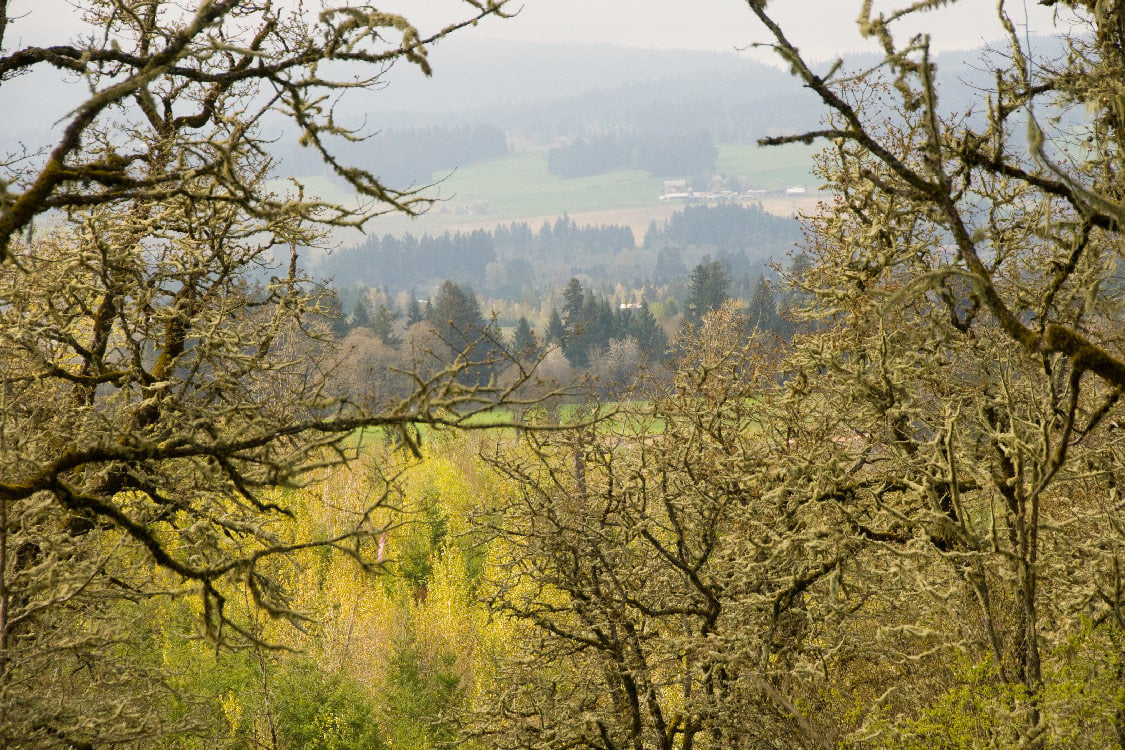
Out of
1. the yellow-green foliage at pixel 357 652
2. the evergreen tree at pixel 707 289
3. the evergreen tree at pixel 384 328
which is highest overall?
the evergreen tree at pixel 707 289

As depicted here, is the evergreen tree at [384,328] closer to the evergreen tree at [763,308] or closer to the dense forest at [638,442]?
→ the evergreen tree at [763,308]

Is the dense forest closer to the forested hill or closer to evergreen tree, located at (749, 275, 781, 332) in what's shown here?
evergreen tree, located at (749, 275, 781, 332)

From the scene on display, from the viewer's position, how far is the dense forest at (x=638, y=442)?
4.68 meters

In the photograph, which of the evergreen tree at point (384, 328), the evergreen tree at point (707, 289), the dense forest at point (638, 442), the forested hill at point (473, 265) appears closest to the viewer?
the dense forest at point (638, 442)

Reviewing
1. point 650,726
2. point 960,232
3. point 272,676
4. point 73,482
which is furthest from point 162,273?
point 272,676

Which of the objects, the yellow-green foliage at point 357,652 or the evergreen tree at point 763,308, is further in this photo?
the evergreen tree at point 763,308

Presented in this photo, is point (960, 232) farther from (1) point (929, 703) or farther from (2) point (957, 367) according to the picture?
(2) point (957, 367)

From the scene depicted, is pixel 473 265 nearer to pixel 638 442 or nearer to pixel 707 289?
pixel 707 289

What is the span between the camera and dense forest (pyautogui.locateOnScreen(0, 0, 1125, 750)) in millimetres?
4684

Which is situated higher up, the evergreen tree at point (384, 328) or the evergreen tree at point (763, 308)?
the evergreen tree at point (763, 308)

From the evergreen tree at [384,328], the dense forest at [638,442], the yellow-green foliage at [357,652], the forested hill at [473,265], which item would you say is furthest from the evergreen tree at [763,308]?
the forested hill at [473,265]

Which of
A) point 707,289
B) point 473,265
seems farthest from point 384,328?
point 473,265

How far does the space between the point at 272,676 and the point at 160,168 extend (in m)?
13.6

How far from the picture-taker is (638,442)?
1074cm
